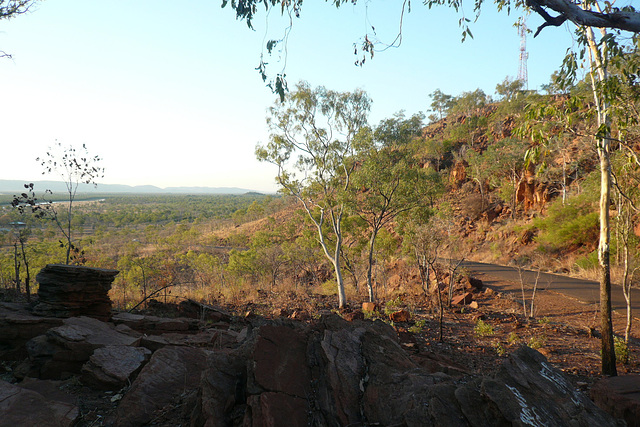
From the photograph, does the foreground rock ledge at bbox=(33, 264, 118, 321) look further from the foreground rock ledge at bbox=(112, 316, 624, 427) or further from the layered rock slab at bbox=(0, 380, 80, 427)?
the foreground rock ledge at bbox=(112, 316, 624, 427)

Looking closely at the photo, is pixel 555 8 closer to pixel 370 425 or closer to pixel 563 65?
pixel 563 65

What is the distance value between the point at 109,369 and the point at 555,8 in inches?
288

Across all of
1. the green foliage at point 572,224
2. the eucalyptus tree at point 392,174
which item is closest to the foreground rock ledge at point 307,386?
the eucalyptus tree at point 392,174

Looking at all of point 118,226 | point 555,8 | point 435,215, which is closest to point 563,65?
point 555,8

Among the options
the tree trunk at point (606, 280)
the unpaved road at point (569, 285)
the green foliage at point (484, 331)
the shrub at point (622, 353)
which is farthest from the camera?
the unpaved road at point (569, 285)

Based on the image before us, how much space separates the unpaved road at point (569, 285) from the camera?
1320 cm

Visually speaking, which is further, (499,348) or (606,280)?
(499,348)

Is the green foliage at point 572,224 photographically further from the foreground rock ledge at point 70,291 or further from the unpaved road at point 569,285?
the foreground rock ledge at point 70,291

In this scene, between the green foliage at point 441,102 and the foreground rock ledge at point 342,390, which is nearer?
the foreground rock ledge at point 342,390

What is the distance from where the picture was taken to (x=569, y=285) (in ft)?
53.2

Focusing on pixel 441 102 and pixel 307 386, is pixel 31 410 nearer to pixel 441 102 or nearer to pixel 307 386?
pixel 307 386

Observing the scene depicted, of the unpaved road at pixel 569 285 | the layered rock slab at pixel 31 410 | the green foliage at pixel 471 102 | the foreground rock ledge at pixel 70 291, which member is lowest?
the unpaved road at pixel 569 285

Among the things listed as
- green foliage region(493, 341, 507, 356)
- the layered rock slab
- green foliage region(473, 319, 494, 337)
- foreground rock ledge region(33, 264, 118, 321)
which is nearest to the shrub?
green foliage region(493, 341, 507, 356)

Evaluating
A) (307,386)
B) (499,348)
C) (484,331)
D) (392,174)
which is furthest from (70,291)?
(392,174)
